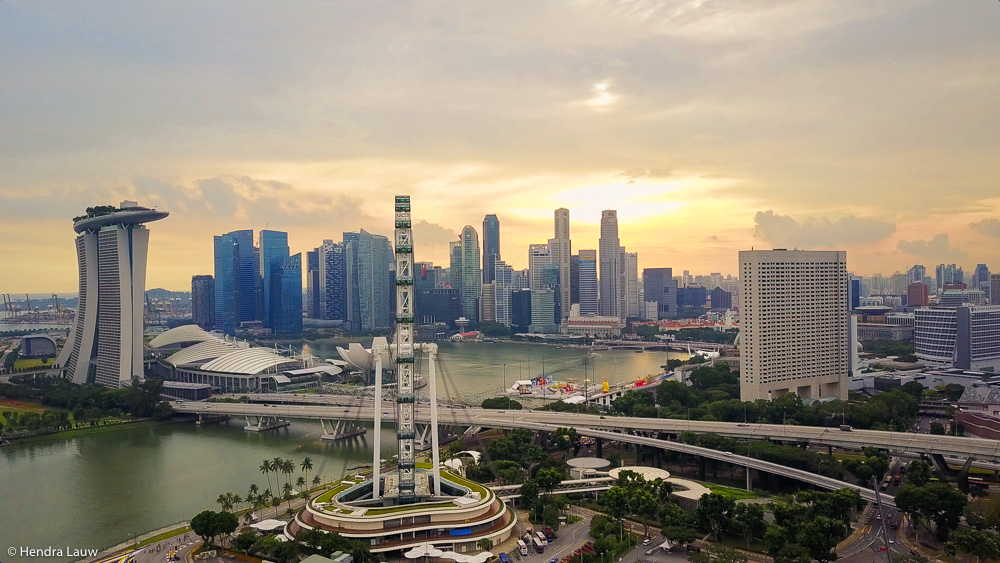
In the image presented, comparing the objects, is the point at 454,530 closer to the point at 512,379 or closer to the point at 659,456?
the point at 659,456

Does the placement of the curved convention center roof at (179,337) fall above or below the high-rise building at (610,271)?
below

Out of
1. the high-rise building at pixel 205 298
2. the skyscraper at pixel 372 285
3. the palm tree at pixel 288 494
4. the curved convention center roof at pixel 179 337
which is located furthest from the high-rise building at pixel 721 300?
the palm tree at pixel 288 494

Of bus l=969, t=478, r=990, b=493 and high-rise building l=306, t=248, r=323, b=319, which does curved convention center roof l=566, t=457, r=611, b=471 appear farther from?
high-rise building l=306, t=248, r=323, b=319

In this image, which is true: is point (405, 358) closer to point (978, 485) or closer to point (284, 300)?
point (978, 485)

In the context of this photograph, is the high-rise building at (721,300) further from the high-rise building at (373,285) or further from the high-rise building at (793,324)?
the high-rise building at (793,324)

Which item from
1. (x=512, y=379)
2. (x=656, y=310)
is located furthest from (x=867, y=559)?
(x=656, y=310)

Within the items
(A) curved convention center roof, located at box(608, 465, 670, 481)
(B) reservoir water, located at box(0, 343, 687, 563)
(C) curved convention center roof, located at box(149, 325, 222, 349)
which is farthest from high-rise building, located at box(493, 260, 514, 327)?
(A) curved convention center roof, located at box(608, 465, 670, 481)

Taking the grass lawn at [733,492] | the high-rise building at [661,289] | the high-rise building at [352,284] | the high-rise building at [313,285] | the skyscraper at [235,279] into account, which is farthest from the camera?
the high-rise building at [661,289]
